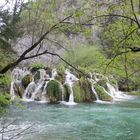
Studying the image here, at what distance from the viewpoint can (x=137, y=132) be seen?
13930 millimetres

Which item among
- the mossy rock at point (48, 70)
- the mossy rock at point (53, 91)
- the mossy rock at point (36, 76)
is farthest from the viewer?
the mossy rock at point (48, 70)

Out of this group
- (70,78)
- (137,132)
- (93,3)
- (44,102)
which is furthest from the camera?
(70,78)

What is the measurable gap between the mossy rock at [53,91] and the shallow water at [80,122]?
316 cm

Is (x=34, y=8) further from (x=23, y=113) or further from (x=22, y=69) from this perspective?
(x=22, y=69)

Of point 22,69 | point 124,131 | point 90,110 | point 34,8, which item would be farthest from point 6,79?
point 22,69

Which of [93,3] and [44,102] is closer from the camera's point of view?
[93,3]

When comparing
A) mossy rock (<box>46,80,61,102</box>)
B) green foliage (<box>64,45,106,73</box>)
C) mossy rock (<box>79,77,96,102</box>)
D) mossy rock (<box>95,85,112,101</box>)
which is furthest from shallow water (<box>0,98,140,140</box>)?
mossy rock (<box>95,85,112,101</box>)

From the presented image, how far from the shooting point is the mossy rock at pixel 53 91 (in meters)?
25.1

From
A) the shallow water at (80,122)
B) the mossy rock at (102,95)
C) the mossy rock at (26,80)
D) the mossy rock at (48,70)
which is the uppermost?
the mossy rock at (48,70)

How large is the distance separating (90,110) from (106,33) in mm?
13874

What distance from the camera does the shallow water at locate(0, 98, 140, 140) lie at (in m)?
13.1

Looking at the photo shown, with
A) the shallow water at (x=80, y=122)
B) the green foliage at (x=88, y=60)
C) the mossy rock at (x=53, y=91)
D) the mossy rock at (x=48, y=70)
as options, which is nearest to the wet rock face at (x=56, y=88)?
the mossy rock at (x=53, y=91)

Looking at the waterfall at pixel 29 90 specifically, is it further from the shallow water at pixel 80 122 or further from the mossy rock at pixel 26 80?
the shallow water at pixel 80 122

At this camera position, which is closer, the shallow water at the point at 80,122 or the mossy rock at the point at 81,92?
the shallow water at the point at 80,122
